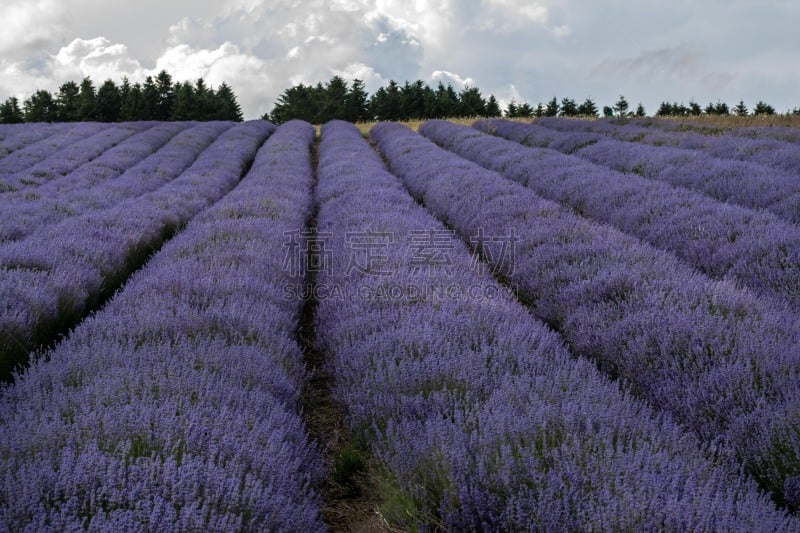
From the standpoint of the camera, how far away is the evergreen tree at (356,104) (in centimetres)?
4016

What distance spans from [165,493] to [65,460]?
37cm

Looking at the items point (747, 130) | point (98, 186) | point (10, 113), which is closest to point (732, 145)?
point (747, 130)

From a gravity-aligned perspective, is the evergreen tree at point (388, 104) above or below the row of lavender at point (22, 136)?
above

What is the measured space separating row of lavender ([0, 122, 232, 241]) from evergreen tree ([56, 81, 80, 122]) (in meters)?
24.7

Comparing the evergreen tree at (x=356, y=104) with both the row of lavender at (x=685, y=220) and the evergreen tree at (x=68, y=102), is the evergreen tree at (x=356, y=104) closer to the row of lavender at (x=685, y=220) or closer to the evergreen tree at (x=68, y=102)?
the evergreen tree at (x=68, y=102)

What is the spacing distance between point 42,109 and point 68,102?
2.35 metres

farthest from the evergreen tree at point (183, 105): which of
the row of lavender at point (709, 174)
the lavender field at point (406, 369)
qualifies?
the lavender field at point (406, 369)

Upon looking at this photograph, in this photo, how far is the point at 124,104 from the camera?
1404 inches

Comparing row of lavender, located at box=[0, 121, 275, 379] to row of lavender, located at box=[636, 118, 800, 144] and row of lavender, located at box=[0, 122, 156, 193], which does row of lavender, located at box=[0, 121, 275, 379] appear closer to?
row of lavender, located at box=[0, 122, 156, 193]

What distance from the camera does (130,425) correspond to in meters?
2.00

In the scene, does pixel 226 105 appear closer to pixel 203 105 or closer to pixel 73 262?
pixel 203 105

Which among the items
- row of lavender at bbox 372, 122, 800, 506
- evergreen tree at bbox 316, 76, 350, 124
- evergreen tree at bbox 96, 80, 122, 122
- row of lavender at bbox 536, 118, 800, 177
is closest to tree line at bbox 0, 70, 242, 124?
evergreen tree at bbox 96, 80, 122, 122

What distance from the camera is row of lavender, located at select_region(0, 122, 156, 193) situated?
10.1m

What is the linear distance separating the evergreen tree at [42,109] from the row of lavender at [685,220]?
128 ft
